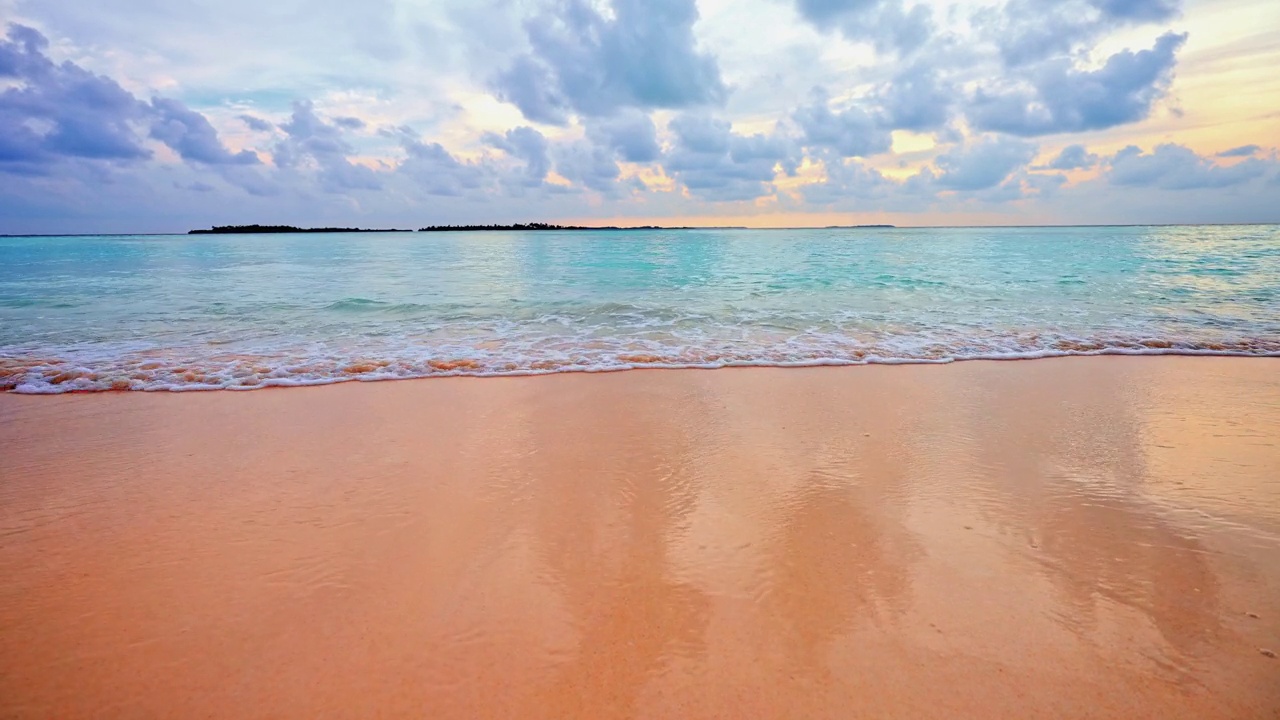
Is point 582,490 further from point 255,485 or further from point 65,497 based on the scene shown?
point 65,497

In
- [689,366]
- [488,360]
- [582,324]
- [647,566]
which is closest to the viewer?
[647,566]

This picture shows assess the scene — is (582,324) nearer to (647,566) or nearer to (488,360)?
(488,360)

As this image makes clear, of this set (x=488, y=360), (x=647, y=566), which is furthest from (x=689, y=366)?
(x=647, y=566)

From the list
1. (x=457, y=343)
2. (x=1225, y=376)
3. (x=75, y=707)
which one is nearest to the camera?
(x=75, y=707)

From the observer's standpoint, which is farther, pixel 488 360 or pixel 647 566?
pixel 488 360

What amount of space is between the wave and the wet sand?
1.79 meters

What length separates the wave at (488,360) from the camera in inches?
279

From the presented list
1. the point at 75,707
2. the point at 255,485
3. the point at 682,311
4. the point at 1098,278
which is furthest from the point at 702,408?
the point at 1098,278

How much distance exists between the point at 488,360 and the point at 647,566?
230 inches

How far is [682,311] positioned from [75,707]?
12053 millimetres

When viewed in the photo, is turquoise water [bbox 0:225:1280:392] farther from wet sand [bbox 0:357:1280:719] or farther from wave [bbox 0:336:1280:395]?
wet sand [bbox 0:357:1280:719]

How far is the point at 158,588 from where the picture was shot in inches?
110

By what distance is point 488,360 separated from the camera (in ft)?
27.0

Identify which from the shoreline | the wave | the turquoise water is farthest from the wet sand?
the turquoise water
